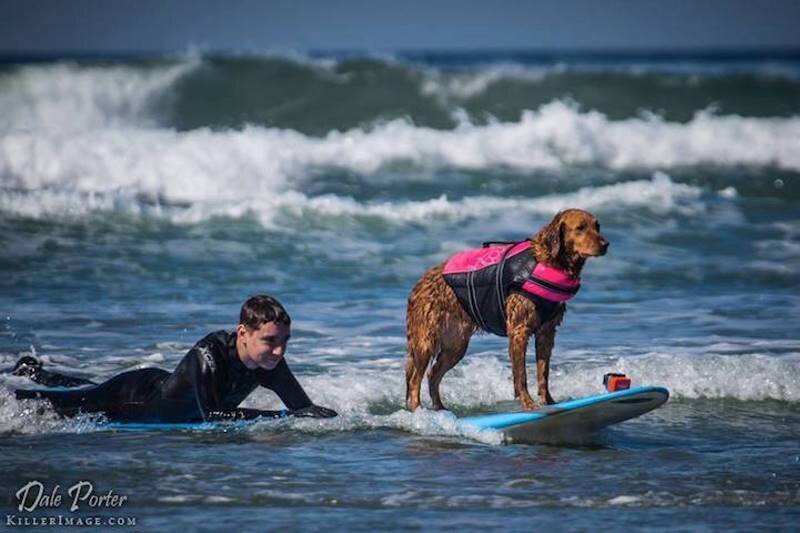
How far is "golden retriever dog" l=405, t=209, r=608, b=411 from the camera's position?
8984 millimetres

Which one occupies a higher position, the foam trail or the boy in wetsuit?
the boy in wetsuit

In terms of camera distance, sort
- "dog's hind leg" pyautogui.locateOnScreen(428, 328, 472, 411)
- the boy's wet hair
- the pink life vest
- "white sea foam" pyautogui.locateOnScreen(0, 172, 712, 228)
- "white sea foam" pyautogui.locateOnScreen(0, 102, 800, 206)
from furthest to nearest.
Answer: "white sea foam" pyautogui.locateOnScreen(0, 102, 800, 206), "white sea foam" pyautogui.locateOnScreen(0, 172, 712, 228), "dog's hind leg" pyautogui.locateOnScreen(428, 328, 472, 411), the pink life vest, the boy's wet hair

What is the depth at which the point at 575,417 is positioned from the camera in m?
8.69

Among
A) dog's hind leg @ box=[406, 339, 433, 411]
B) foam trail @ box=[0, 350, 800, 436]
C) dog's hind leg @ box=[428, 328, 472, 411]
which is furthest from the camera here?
foam trail @ box=[0, 350, 800, 436]

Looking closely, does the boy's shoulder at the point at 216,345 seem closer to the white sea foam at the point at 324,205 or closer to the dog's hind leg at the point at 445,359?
the dog's hind leg at the point at 445,359

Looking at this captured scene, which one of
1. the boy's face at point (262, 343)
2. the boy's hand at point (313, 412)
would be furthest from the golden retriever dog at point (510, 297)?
the boy's face at point (262, 343)

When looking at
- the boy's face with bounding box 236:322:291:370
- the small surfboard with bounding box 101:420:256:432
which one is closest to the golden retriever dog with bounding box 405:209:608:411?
the boy's face with bounding box 236:322:291:370

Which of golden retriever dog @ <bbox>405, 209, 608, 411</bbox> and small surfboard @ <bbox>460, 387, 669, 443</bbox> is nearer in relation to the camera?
small surfboard @ <bbox>460, 387, 669, 443</bbox>

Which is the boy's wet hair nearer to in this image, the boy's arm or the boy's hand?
the boy's arm

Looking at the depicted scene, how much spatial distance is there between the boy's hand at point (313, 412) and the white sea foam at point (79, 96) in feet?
62.5

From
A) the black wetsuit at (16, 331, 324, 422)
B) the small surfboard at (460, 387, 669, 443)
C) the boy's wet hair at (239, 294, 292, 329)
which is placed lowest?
the small surfboard at (460, 387, 669, 443)

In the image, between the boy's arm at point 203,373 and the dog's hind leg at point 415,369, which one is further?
the dog's hind leg at point 415,369

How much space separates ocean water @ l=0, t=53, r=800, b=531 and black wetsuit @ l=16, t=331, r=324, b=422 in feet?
0.60

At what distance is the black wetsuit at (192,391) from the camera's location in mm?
8703
